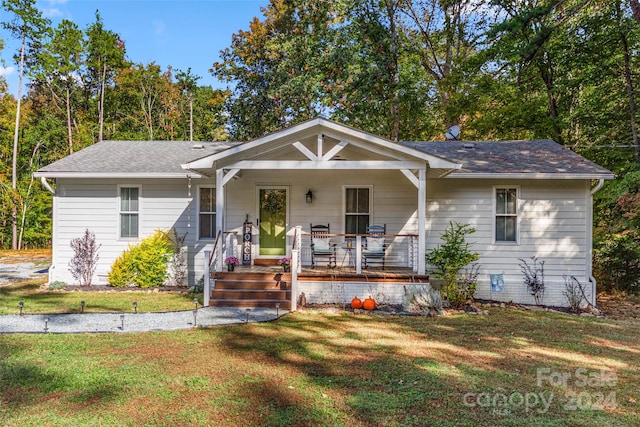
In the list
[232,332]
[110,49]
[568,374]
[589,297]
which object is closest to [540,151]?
[589,297]

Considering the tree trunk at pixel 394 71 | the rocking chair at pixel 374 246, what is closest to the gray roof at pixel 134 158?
the rocking chair at pixel 374 246

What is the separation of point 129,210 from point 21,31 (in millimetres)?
17110

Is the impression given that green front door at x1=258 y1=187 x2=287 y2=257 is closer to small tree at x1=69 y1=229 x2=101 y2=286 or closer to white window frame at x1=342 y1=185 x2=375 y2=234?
white window frame at x1=342 y1=185 x2=375 y2=234

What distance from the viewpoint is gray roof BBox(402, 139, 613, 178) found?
9.32m

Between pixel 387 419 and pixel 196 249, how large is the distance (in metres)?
8.14

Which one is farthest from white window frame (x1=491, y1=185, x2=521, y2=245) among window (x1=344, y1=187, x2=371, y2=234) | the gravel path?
the gravel path

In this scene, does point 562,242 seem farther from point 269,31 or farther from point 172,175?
point 269,31

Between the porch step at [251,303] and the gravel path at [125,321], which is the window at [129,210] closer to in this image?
the gravel path at [125,321]

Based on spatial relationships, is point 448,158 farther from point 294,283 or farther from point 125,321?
point 125,321

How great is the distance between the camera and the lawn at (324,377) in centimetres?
354

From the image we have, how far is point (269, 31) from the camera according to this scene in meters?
21.2

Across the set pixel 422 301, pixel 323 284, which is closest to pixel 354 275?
pixel 323 284

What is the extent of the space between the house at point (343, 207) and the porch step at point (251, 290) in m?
0.83

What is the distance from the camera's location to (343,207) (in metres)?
10.4
